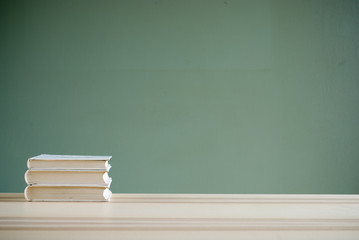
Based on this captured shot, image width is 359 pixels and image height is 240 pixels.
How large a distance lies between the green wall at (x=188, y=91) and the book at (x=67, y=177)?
4.08 feet

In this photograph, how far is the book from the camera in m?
0.88

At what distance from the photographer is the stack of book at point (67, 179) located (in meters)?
0.88

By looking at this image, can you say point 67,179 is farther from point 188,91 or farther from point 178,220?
point 188,91

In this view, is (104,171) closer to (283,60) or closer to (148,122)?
(148,122)

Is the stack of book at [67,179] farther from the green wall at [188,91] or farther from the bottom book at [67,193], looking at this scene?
the green wall at [188,91]

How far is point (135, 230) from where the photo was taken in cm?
62

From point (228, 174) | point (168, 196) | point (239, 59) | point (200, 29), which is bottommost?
point (168, 196)

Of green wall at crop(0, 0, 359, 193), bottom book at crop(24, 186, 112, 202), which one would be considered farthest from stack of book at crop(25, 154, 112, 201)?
green wall at crop(0, 0, 359, 193)

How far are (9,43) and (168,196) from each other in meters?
1.83

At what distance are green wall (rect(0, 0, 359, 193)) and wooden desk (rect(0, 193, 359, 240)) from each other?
1.27 meters

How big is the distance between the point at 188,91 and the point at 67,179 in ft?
4.51

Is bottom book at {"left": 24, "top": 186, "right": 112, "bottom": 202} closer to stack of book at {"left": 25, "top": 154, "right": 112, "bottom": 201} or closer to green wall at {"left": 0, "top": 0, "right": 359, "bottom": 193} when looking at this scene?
stack of book at {"left": 25, "top": 154, "right": 112, "bottom": 201}

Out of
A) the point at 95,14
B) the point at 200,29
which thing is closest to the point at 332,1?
the point at 200,29

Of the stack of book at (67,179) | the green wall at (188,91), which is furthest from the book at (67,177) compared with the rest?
the green wall at (188,91)
